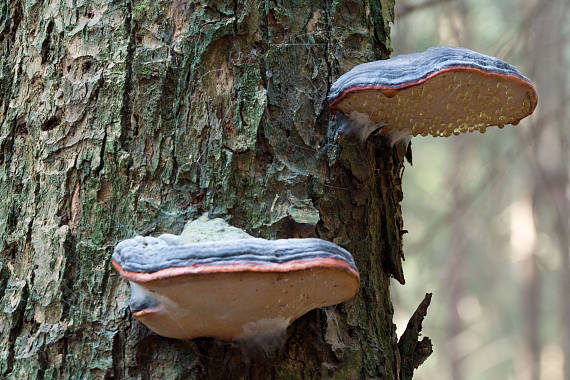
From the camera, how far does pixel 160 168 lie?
206 cm

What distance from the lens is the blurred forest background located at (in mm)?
6625

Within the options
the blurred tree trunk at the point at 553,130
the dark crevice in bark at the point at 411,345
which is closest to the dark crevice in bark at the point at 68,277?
the dark crevice in bark at the point at 411,345

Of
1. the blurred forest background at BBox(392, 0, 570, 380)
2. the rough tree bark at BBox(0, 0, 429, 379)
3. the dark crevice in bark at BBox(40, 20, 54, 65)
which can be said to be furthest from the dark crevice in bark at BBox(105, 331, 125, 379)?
the blurred forest background at BBox(392, 0, 570, 380)

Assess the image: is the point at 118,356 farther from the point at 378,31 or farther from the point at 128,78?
the point at 378,31

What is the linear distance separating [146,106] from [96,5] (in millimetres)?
474

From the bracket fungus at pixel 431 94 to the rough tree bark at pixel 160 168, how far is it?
7.1 inches

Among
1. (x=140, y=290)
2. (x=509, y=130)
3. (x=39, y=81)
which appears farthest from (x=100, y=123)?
(x=509, y=130)

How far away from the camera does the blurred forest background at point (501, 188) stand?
21.7ft

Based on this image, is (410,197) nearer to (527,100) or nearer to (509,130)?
(509,130)

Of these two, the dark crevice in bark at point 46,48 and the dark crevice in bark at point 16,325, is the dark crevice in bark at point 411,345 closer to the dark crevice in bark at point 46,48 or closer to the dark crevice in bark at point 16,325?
the dark crevice in bark at point 16,325

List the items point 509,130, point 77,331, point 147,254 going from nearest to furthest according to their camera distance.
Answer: point 147,254 → point 77,331 → point 509,130

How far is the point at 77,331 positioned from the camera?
1958 millimetres

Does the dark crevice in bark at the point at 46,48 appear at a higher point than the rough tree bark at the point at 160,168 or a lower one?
higher

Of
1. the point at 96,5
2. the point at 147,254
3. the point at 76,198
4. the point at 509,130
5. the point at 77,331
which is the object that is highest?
the point at 509,130
